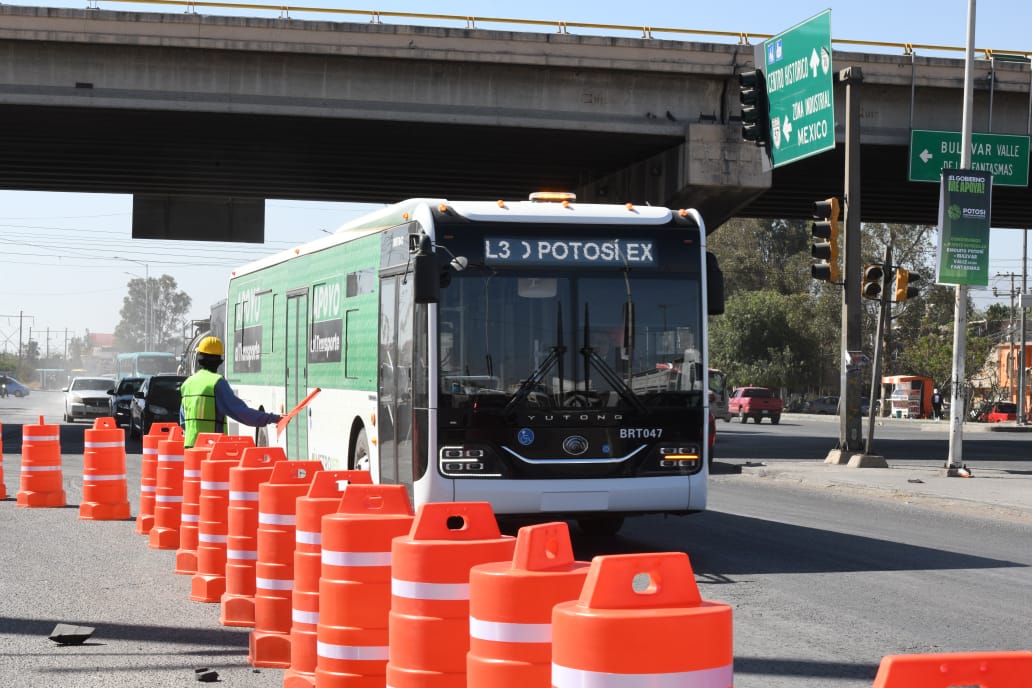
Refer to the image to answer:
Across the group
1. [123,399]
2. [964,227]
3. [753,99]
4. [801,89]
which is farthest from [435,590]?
[123,399]

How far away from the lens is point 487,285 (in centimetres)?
1211

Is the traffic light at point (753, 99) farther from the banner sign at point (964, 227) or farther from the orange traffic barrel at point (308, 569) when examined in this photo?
the orange traffic barrel at point (308, 569)

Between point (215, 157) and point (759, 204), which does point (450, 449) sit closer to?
point (215, 157)

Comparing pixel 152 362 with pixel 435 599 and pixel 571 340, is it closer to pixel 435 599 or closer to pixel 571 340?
pixel 571 340

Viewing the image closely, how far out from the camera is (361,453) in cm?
1448

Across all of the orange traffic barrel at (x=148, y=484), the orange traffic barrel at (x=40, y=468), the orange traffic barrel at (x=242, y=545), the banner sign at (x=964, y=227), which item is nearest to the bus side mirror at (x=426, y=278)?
the orange traffic barrel at (x=242, y=545)

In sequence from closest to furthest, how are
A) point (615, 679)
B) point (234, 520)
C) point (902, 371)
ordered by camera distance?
point (615, 679) < point (234, 520) < point (902, 371)

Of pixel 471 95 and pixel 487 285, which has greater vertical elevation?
pixel 471 95

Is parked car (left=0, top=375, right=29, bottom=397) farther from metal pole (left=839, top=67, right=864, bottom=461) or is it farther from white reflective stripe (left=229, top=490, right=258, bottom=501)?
white reflective stripe (left=229, top=490, right=258, bottom=501)

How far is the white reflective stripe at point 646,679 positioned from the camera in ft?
11.8

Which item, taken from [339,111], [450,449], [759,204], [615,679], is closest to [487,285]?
[450,449]

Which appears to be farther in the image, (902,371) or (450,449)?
(902,371)

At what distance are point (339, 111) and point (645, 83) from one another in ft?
24.6

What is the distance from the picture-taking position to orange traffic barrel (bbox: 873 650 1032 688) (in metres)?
2.86
